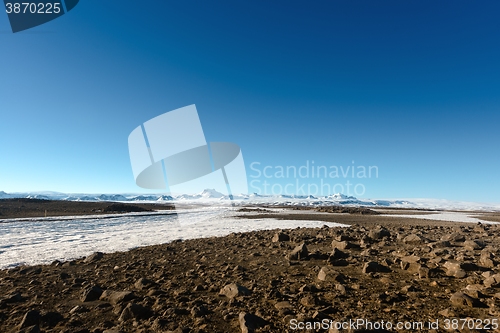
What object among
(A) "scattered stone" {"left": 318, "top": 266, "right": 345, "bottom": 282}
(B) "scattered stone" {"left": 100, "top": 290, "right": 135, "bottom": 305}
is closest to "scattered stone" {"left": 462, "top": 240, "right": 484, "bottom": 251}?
(A) "scattered stone" {"left": 318, "top": 266, "right": 345, "bottom": 282}

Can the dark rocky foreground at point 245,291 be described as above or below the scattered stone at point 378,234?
below

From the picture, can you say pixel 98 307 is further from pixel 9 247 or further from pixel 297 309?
pixel 9 247

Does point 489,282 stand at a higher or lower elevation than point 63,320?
higher

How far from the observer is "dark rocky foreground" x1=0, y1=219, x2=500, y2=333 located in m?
5.08

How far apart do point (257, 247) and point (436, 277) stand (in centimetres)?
725

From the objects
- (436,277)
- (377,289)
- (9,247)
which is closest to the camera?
(377,289)

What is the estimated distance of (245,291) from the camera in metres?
6.44

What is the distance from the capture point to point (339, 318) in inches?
196

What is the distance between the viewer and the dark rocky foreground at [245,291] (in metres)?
5.08

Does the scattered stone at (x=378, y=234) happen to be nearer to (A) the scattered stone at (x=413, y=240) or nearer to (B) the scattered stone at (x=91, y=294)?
(A) the scattered stone at (x=413, y=240)

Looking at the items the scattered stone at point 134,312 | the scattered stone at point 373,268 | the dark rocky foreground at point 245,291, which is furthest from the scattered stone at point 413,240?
the scattered stone at point 134,312

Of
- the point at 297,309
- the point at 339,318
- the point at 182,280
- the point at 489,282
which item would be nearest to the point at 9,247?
the point at 182,280

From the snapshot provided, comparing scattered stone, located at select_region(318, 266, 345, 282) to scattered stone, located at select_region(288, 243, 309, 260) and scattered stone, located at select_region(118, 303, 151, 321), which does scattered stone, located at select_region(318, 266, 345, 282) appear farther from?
scattered stone, located at select_region(118, 303, 151, 321)

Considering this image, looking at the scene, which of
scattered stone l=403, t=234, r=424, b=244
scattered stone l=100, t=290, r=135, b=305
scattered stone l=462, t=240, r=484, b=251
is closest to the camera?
scattered stone l=100, t=290, r=135, b=305
